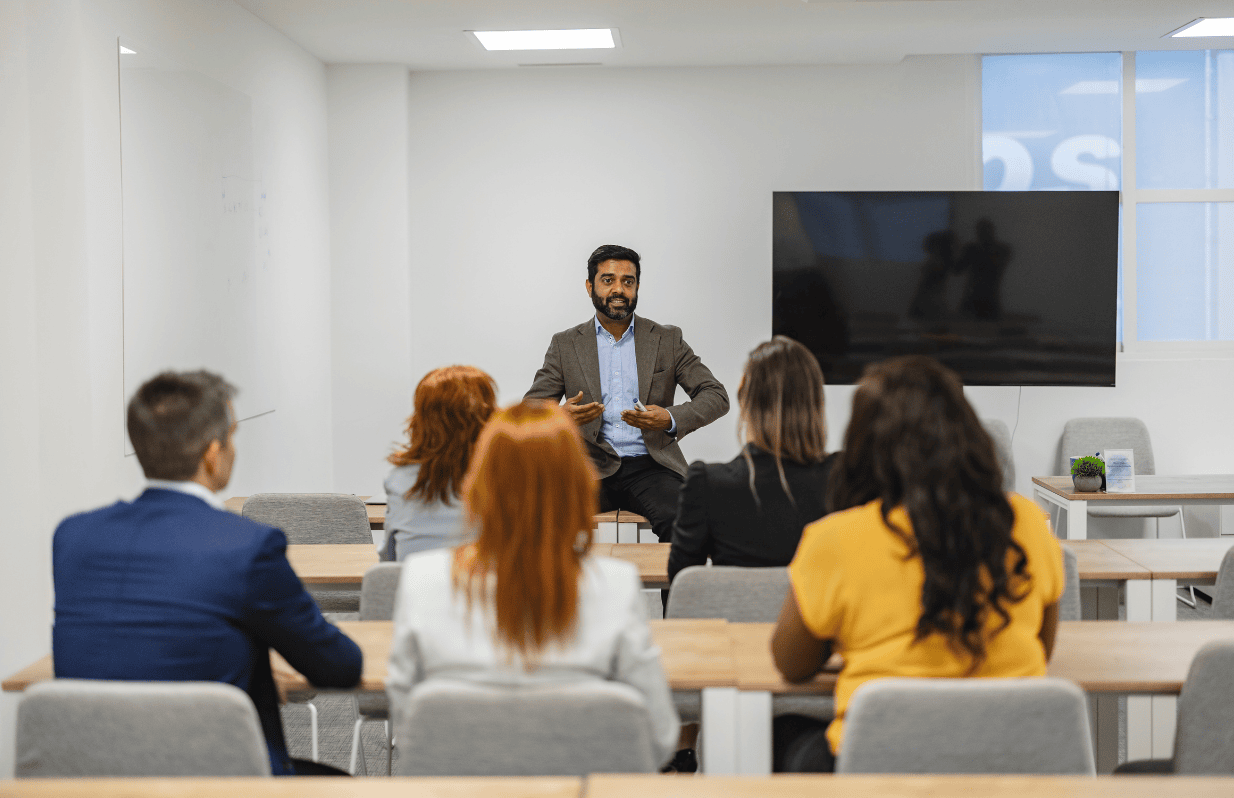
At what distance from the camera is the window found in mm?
5801

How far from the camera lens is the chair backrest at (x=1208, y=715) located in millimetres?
1665

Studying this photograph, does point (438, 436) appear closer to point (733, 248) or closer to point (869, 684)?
point (869, 684)

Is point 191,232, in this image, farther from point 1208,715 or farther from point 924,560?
point 1208,715

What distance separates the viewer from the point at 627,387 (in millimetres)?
4609

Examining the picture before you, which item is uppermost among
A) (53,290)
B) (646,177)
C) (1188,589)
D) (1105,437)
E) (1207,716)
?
(646,177)

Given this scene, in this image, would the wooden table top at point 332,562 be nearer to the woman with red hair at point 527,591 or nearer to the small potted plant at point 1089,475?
the woman with red hair at point 527,591

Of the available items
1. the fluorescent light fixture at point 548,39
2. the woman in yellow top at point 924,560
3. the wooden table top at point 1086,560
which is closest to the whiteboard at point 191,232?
the wooden table top at point 1086,560

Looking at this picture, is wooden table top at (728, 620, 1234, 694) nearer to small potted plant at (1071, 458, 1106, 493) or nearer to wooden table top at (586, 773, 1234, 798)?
wooden table top at (586, 773, 1234, 798)

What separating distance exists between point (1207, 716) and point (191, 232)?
3.72m

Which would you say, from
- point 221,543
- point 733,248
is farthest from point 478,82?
point 221,543

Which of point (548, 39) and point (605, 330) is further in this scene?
point (548, 39)

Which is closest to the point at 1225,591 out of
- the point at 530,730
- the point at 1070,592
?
the point at 1070,592

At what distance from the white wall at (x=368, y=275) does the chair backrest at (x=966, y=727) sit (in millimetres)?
4713

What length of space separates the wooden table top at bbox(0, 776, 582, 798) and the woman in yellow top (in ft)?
1.21
